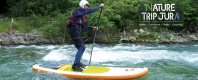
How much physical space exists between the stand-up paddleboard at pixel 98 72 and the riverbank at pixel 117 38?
7995 millimetres

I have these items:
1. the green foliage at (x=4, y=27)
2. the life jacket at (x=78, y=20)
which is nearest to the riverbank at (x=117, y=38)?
the green foliage at (x=4, y=27)

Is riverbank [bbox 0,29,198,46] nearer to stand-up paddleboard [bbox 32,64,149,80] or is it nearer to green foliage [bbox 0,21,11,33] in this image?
green foliage [bbox 0,21,11,33]

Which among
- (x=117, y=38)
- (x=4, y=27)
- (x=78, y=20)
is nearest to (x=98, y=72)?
(x=78, y=20)

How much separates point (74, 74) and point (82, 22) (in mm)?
1435

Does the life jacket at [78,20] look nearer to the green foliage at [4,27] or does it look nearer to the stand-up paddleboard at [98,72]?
the stand-up paddleboard at [98,72]

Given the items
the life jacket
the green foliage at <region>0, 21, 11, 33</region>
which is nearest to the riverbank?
the green foliage at <region>0, 21, 11, 33</region>

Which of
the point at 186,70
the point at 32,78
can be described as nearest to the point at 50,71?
the point at 32,78

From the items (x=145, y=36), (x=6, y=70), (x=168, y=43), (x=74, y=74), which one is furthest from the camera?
(x=145, y=36)

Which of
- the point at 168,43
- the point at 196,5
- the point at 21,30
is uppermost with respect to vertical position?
the point at 196,5

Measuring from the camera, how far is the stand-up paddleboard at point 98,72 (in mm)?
4588

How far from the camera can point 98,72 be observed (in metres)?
4.89

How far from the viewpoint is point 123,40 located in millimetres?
13812

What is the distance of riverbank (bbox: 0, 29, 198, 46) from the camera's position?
12.6m

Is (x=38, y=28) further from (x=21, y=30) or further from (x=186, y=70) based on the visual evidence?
(x=186, y=70)
